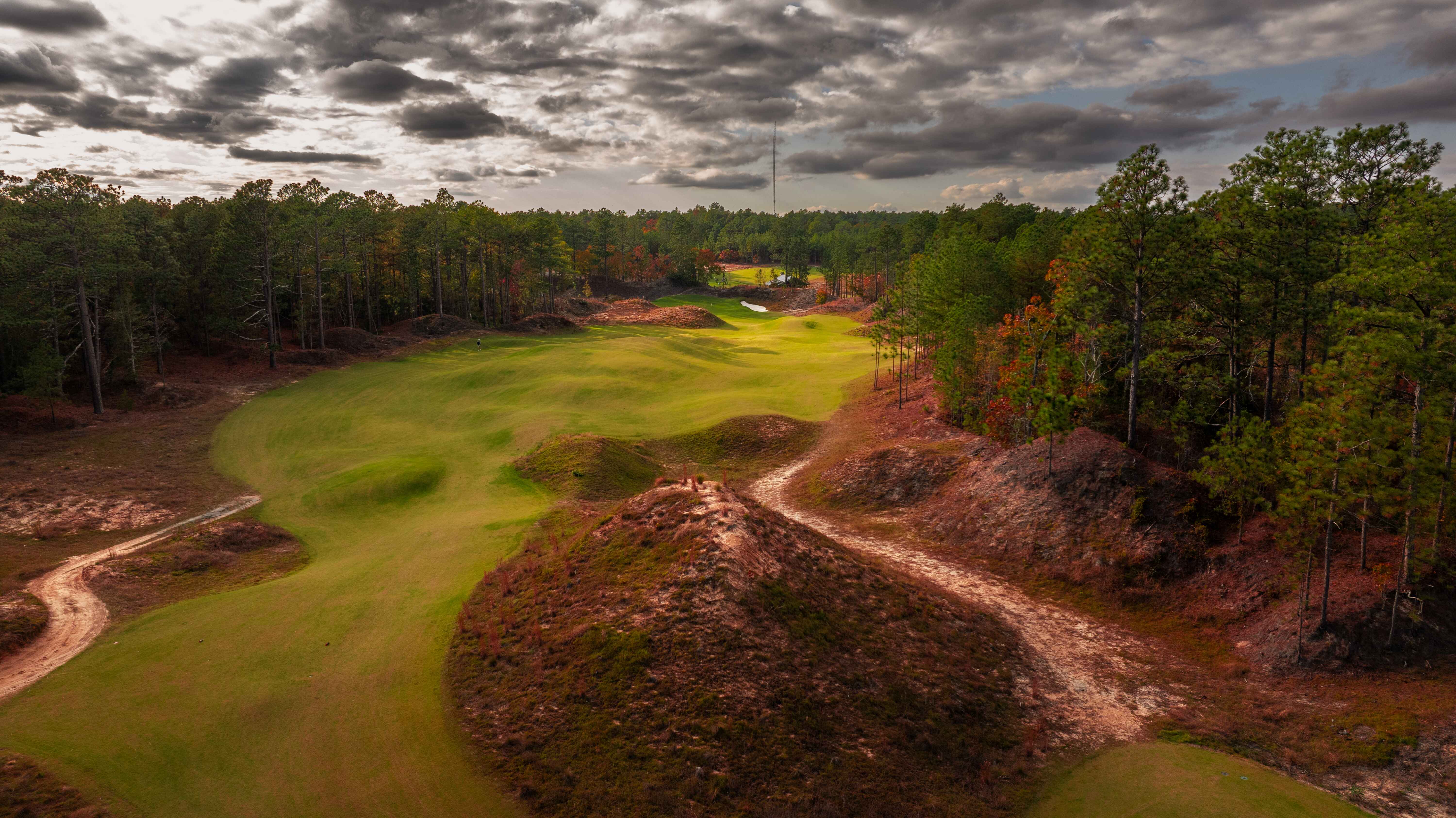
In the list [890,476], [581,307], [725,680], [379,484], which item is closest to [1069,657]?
[725,680]

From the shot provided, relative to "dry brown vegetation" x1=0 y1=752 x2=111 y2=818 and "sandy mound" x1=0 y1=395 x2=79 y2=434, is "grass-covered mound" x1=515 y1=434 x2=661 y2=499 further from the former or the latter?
"sandy mound" x1=0 y1=395 x2=79 y2=434

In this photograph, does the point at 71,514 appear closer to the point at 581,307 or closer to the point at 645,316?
the point at 645,316

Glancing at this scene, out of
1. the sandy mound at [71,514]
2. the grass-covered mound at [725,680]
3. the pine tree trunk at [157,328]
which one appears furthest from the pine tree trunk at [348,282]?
the grass-covered mound at [725,680]

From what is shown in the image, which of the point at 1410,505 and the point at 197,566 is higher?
the point at 1410,505

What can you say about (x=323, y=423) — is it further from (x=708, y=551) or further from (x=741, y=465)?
(x=708, y=551)

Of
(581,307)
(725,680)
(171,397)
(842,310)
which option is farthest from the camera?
(842,310)

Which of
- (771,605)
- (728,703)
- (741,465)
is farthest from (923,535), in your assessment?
(728,703)

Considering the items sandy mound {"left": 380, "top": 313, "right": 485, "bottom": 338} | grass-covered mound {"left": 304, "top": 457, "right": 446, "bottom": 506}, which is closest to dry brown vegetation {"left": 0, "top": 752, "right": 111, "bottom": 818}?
grass-covered mound {"left": 304, "top": 457, "right": 446, "bottom": 506}
